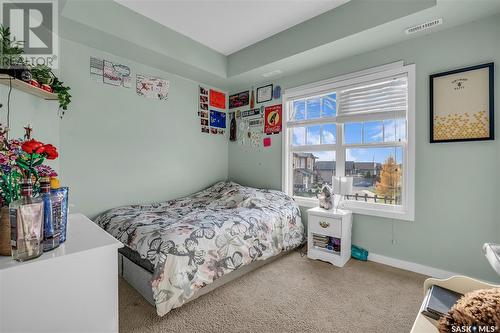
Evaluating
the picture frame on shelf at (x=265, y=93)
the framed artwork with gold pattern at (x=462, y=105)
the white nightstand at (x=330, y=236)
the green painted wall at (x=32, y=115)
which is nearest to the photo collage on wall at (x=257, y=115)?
the picture frame on shelf at (x=265, y=93)

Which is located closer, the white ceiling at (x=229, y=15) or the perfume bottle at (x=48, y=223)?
the perfume bottle at (x=48, y=223)

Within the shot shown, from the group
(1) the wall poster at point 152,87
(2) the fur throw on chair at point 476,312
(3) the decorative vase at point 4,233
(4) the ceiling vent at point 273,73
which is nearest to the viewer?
(2) the fur throw on chair at point 476,312

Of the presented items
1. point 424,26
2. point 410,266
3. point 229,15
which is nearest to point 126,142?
point 229,15

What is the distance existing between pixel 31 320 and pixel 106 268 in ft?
0.78

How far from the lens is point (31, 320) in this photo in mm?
732

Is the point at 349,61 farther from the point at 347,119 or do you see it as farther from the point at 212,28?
the point at 212,28

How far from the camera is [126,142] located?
2.80 metres

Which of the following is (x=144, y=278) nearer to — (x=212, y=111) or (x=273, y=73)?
(x=212, y=111)

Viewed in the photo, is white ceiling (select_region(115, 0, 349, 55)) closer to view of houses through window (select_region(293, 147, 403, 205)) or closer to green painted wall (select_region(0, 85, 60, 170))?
green painted wall (select_region(0, 85, 60, 170))

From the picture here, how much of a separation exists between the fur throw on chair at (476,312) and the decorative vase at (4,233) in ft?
4.93

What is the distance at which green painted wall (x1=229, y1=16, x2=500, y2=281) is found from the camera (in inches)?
77.2

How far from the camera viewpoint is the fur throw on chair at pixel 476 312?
66 centimetres


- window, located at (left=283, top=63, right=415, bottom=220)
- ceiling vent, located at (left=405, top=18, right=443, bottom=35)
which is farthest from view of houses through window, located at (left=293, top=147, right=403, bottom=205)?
ceiling vent, located at (left=405, top=18, right=443, bottom=35)

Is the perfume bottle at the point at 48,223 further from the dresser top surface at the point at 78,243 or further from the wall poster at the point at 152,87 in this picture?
the wall poster at the point at 152,87
